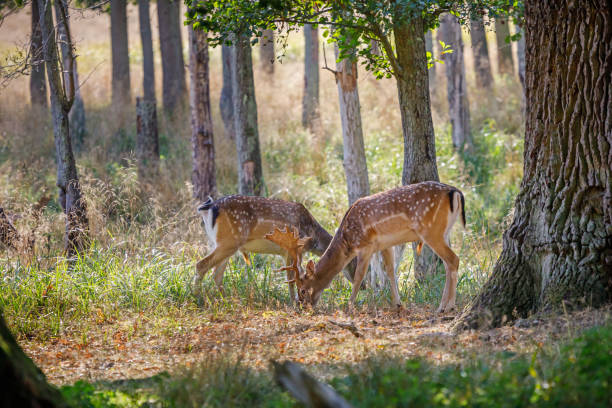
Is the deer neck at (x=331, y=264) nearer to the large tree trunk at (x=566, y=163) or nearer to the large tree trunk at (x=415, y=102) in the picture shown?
the large tree trunk at (x=415, y=102)

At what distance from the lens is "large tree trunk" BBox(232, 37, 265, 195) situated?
38.5ft

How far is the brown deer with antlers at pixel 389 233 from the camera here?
Answer: 780 cm

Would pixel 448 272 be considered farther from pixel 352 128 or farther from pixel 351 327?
pixel 352 128

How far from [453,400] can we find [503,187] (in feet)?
38.7

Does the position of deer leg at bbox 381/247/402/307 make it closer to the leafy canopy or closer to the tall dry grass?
the tall dry grass

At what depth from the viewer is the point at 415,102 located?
8797mm

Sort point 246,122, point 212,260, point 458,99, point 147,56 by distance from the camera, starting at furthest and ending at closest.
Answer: point 147,56 → point 458,99 → point 246,122 → point 212,260

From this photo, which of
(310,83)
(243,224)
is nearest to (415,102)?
(243,224)

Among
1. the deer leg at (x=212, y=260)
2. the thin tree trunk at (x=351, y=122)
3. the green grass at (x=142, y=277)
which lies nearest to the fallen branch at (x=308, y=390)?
the green grass at (x=142, y=277)

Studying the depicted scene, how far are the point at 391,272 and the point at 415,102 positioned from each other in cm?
220

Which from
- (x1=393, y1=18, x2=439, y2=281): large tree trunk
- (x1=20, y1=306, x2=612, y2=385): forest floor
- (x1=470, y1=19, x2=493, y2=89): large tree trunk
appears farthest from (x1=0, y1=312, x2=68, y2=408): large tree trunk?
(x1=470, y1=19, x2=493, y2=89): large tree trunk

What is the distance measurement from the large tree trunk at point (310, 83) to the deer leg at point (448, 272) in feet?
34.2

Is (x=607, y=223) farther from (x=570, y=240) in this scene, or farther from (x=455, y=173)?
(x=455, y=173)

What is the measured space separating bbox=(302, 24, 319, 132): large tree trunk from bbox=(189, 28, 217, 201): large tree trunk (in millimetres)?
5611
